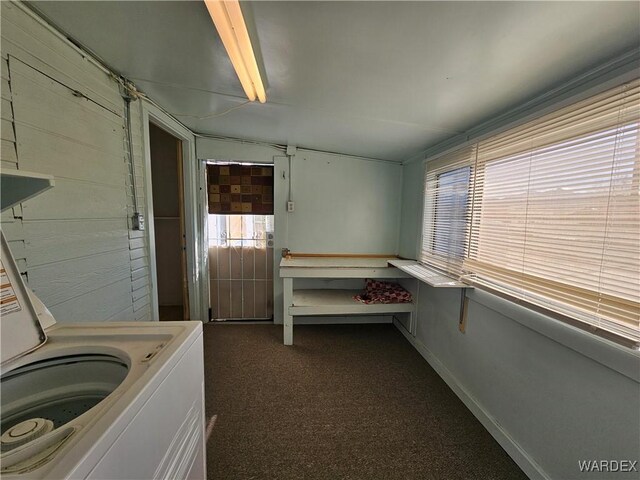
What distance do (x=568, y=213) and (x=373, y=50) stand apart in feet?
3.94

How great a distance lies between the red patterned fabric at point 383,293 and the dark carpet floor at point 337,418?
0.51 m

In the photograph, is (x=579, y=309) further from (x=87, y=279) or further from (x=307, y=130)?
(x=87, y=279)

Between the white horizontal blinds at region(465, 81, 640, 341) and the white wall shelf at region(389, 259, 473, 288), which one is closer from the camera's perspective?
the white horizontal blinds at region(465, 81, 640, 341)

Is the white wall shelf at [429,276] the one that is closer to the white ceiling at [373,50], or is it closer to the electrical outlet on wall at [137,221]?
the white ceiling at [373,50]

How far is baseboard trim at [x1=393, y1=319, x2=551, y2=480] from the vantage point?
1318mm

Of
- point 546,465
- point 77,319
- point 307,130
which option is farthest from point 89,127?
point 546,465

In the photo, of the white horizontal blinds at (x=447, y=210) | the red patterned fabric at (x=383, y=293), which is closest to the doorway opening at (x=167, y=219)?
→ the red patterned fabric at (x=383, y=293)

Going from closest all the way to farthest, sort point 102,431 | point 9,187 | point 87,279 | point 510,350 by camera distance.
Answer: point 102,431 → point 9,187 → point 87,279 → point 510,350

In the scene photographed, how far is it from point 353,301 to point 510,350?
1.48 meters

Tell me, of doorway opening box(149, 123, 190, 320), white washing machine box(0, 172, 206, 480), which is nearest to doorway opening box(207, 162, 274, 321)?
doorway opening box(149, 123, 190, 320)

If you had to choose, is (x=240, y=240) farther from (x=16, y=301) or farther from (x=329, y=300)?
(x=16, y=301)

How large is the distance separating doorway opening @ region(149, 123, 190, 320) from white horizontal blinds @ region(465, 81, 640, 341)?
3.51 metres

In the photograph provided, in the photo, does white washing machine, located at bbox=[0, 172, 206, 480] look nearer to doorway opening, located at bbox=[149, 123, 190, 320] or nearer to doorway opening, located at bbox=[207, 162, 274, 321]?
doorway opening, located at bbox=[207, 162, 274, 321]

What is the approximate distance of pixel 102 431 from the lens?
49 centimetres
